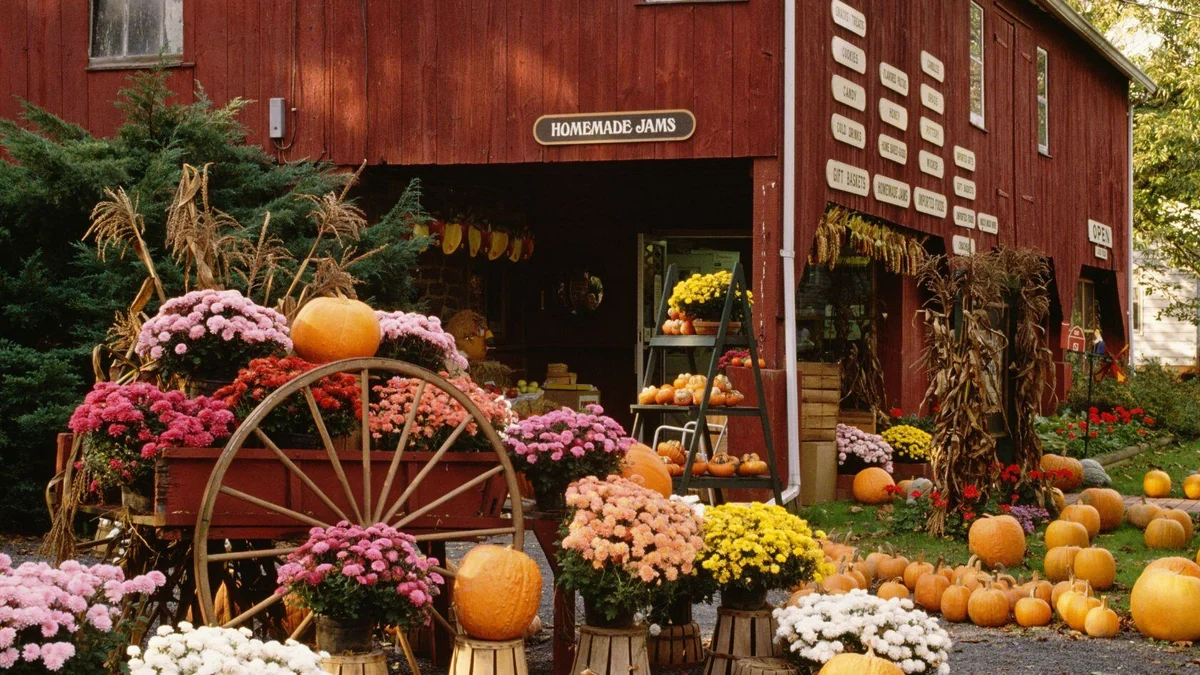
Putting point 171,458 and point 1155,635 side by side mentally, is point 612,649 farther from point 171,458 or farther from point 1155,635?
point 1155,635

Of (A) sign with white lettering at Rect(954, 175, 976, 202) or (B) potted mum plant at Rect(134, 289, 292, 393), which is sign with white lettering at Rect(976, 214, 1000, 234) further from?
(B) potted mum plant at Rect(134, 289, 292, 393)

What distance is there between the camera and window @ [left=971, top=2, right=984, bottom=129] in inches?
634

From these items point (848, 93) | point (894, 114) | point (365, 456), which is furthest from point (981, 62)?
point (365, 456)

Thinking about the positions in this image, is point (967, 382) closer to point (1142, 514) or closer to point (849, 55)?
point (1142, 514)

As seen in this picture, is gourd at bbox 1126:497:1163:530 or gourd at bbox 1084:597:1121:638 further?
Result: gourd at bbox 1126:497:1163:530

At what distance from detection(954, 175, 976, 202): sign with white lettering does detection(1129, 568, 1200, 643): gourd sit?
892 cm

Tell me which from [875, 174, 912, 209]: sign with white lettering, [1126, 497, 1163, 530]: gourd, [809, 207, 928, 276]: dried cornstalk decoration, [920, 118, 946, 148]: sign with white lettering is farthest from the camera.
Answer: [920, 118, 946, 148]: sign with white lettering

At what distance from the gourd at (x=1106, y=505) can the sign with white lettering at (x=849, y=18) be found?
451 cm

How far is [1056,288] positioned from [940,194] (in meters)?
4.88

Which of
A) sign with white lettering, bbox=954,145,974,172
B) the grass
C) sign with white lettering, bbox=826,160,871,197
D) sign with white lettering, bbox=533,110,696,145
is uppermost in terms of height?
sign with white lettering, bbox=954,145,974,172

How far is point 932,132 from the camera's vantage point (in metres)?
14.4

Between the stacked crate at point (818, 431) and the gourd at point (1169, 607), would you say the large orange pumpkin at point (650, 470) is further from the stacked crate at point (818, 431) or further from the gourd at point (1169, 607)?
the stacked crate at point (818, 431)

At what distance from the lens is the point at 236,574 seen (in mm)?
5926

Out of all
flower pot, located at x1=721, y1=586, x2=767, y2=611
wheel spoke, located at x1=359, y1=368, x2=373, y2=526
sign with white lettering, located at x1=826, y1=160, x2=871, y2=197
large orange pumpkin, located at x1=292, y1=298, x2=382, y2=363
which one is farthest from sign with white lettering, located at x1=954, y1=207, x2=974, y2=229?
wheel spoke, located at x1=359, y1=368, x2=373, y2=526
